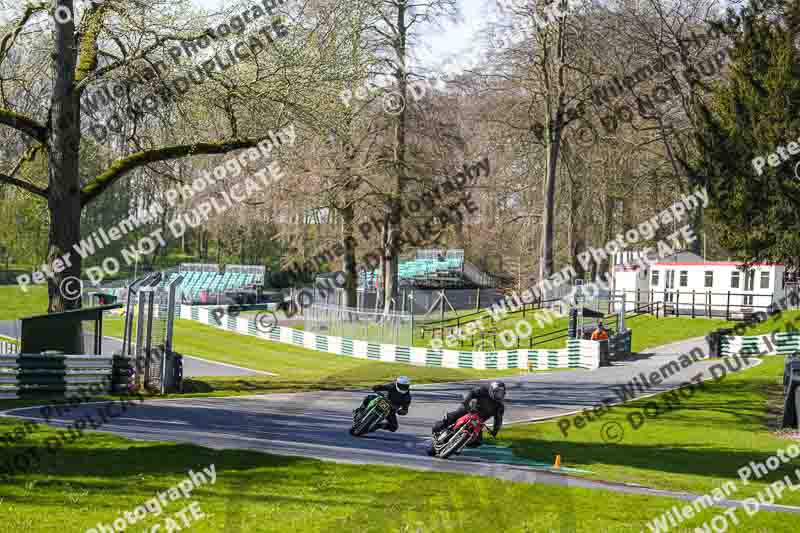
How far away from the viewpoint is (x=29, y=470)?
36.7 ft

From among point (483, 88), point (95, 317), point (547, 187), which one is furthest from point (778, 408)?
point (483, 88)

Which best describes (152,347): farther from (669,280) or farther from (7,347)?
(669,280)

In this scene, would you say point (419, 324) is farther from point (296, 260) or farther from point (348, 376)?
point (348, 376)

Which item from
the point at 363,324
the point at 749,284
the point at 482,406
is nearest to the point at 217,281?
the point at 363,324

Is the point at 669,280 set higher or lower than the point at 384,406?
higher

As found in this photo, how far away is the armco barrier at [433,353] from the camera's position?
32531 mm

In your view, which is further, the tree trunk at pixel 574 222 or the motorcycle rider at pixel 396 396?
the tree trunk at pixel 574 222

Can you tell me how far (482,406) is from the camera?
46.2 ft

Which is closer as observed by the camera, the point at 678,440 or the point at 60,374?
the point at 678,440

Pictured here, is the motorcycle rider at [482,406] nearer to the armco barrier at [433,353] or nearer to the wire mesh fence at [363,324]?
the armco barrier at [433,353]

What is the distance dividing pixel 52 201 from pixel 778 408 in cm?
1942

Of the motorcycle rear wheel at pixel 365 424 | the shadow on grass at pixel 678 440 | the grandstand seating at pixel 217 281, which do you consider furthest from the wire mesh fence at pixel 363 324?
the grandstand seating at pixel 217 281

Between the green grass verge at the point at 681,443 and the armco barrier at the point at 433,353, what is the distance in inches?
290

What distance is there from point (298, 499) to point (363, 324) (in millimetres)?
29973
